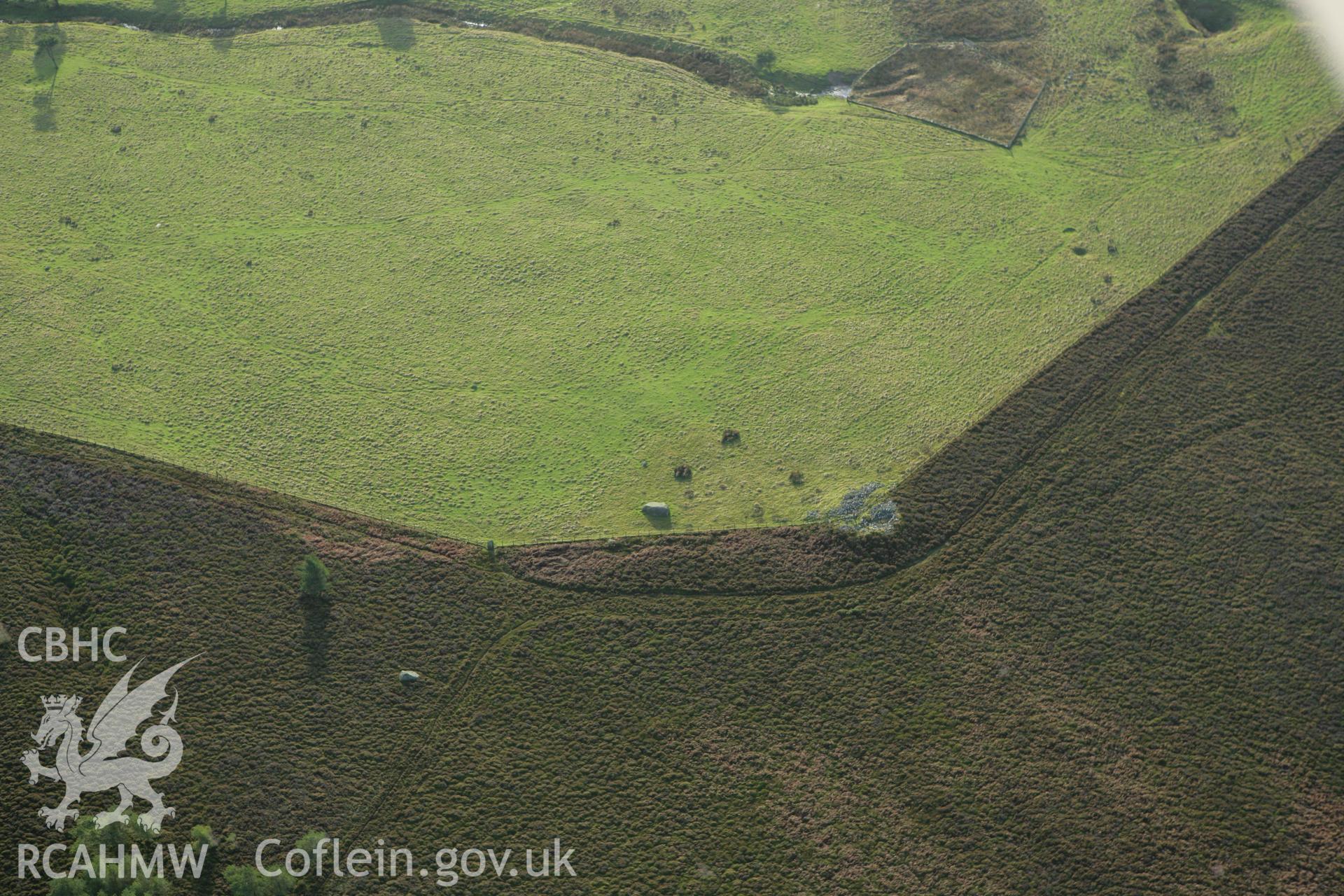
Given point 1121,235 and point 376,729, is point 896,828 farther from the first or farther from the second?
point 1121,235

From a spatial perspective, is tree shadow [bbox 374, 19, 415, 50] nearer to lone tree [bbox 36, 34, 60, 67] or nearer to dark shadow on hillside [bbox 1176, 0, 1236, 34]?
lone tree [bbox 36, 34, 60, 67]

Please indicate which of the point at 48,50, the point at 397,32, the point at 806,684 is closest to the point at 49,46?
the point at 48,50

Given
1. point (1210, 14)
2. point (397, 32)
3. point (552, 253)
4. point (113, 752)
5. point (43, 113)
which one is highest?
point (43, 113)

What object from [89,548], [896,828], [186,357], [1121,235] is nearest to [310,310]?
[186,357]

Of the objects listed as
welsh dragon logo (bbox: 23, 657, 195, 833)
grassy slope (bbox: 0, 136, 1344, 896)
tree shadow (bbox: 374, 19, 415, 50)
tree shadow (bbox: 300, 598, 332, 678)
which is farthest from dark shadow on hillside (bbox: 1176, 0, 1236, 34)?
welsh dragon logo (bbox: 23, 657, 195, 833)

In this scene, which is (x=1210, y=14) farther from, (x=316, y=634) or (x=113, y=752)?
(x=113, y=752)

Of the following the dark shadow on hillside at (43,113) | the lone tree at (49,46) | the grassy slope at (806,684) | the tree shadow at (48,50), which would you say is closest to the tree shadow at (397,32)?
the tree shadow at (48,50)
